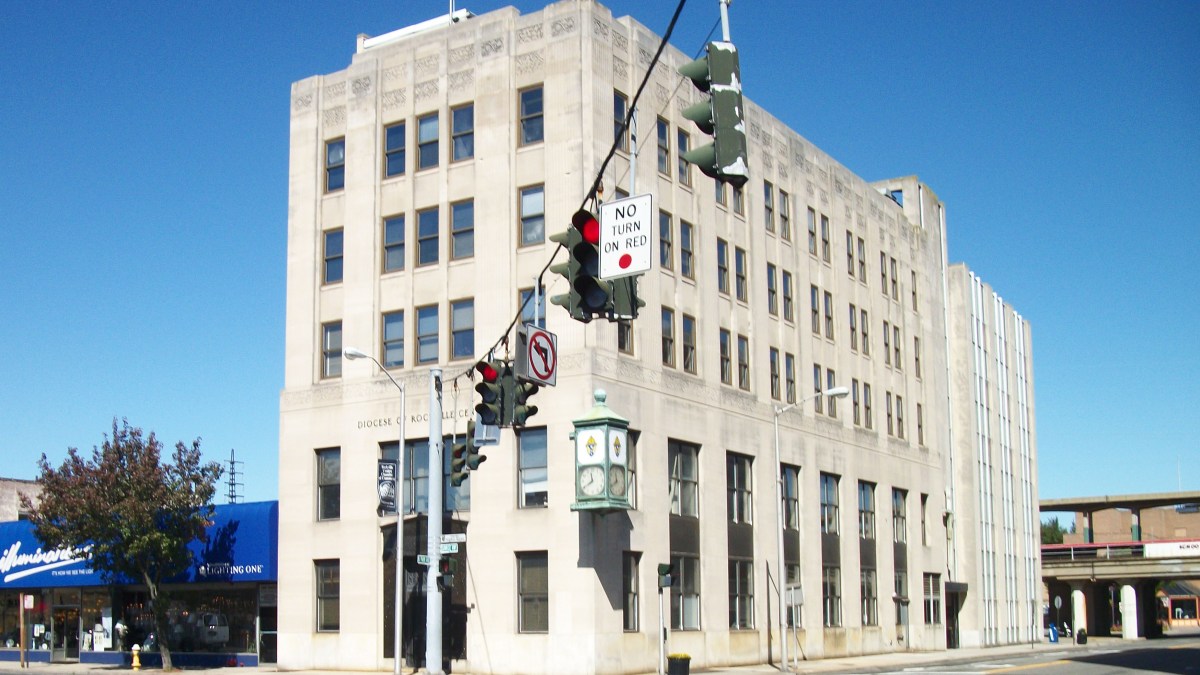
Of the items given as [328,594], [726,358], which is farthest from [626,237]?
[726,358]

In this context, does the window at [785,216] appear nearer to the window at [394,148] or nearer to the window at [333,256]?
the window at [394,148]

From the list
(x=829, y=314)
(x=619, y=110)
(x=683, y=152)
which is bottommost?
(x=829, y=314)

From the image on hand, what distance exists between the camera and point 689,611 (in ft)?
143

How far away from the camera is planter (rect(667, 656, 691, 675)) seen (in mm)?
36250

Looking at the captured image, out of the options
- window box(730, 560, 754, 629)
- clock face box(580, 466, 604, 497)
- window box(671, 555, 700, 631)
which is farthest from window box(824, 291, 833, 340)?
clock face box(580, 466, 604, 497)

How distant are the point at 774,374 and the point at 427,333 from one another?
15.5m

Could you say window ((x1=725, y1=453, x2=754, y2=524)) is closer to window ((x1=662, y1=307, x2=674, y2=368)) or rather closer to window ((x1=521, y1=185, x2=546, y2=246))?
window ((x1=662, y1=307, x2=674, y2=368))

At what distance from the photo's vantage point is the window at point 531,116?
1657 inches

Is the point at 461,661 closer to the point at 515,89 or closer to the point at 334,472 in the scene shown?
the point at 334,472

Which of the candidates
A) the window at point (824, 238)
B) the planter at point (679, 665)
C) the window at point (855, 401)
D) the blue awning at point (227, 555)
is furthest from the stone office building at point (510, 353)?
the window at point (855, 401)

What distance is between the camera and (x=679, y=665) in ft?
119

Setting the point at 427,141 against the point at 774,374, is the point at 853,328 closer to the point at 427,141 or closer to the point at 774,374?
the point at 774,374

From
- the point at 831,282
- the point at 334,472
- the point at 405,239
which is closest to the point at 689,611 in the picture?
the point at 334,472

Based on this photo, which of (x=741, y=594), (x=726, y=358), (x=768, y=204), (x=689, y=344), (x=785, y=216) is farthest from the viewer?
(x=785, y=216)
